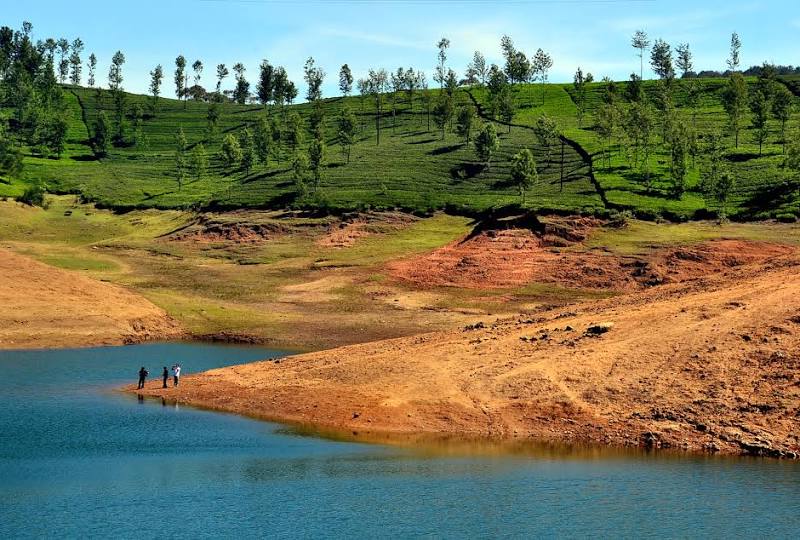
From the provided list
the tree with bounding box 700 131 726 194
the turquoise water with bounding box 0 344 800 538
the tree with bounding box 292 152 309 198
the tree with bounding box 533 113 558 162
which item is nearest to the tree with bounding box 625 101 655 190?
the tree with bounding box 700 131 726 194

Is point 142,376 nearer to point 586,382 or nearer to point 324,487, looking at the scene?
point 324,487

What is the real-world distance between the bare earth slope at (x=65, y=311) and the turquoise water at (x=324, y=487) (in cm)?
2736

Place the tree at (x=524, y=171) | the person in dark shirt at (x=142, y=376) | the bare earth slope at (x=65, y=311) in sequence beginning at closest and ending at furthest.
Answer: the person in dark shirt at (x=142, y=376) → the bare earth slope at (x=65, y=311) → the tree at (x=524, y=171)

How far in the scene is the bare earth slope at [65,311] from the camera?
8494 cm

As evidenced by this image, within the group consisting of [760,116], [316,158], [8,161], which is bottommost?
[316,158]

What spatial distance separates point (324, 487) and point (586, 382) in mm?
22787

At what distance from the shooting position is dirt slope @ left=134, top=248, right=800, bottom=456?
180 ft

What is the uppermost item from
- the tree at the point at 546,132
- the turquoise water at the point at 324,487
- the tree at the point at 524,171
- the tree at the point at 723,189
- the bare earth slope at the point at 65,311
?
the tree at the point at 546,132

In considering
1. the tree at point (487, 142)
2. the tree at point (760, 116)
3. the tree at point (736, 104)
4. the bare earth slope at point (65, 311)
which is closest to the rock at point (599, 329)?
the bare earth slope at point (65, 311)

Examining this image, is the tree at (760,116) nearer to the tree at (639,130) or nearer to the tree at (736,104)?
the tree at (736,104)

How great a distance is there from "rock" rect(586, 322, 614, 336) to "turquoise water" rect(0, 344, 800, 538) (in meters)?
15.7

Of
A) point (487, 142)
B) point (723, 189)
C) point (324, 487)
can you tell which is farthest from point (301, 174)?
point (324, 487)

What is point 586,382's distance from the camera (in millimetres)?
59281

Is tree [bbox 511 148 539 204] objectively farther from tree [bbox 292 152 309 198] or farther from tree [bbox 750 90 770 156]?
tree [bbox 750 90 770 156]
